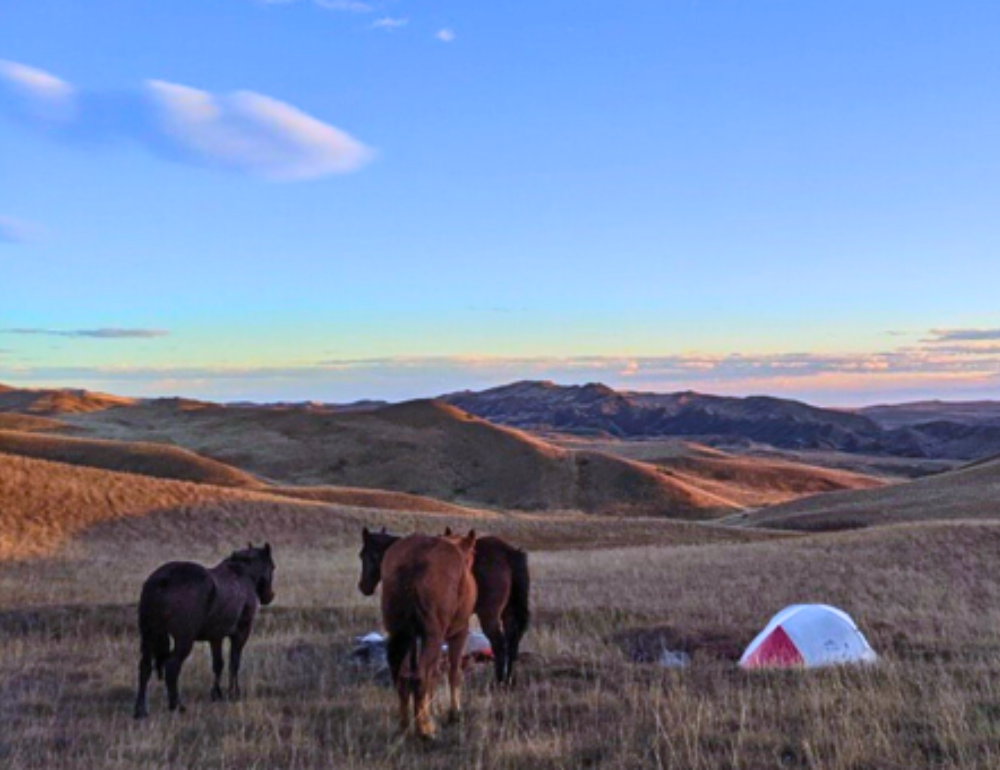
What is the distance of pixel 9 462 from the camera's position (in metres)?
40.7

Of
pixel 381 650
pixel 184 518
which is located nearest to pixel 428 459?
pixel 184 518

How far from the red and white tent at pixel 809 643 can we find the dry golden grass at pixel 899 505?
113 ft

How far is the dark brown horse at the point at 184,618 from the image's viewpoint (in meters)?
10.3

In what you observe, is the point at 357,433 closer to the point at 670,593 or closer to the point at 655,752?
the point at 670,593

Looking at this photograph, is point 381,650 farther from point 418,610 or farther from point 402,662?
point 418,610

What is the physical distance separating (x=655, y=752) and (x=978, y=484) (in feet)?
183

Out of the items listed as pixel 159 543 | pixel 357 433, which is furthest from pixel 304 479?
pixel 159 543

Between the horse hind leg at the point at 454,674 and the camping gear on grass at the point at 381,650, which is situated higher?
the horse hind leg at the point at 454,674

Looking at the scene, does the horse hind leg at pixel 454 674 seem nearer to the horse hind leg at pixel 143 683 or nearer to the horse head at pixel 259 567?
the horse hind leg at pixel 143 683

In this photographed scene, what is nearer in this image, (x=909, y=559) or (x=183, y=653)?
(x=183, y=653)

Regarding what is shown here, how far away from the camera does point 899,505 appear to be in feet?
175

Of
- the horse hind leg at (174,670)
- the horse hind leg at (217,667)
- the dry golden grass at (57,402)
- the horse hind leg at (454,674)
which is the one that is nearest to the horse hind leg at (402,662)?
the horse hind leg at (454,674)

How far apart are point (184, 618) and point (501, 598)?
10.9ft

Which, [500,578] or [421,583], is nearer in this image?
[421,583]
